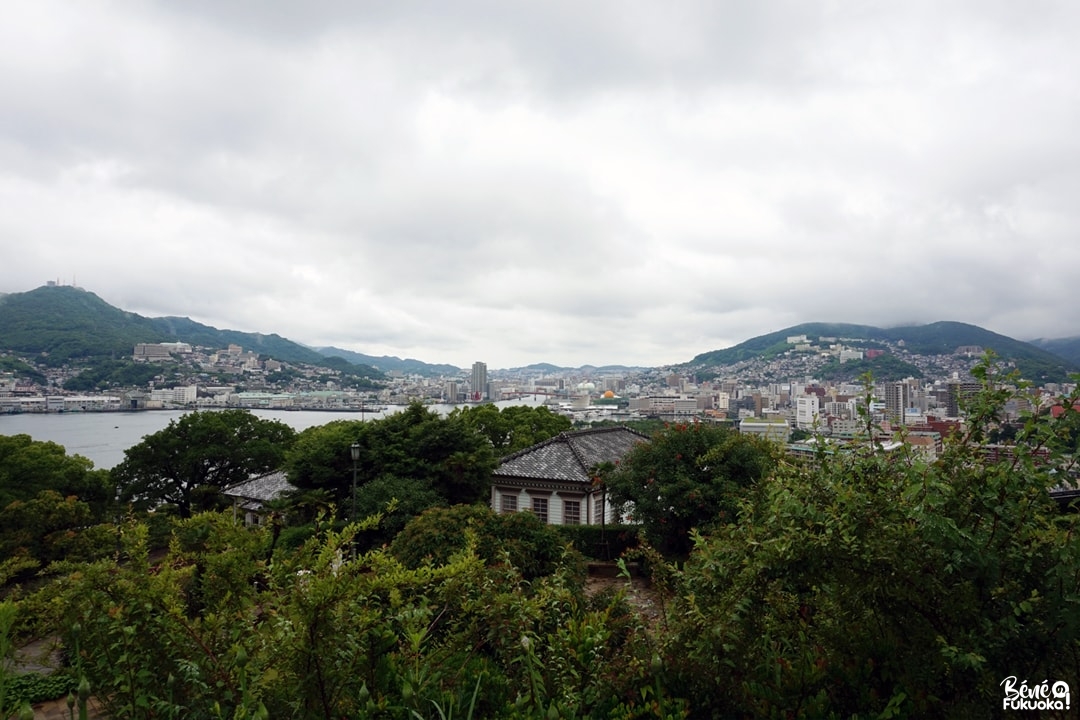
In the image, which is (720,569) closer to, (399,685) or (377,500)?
(399,685)

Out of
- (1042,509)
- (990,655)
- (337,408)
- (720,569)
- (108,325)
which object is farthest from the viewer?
(108,325)

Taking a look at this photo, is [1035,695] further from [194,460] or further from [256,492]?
[194,460]

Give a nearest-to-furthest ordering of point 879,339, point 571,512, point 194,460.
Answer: point 571,512 < point 194,460 < point 879,339

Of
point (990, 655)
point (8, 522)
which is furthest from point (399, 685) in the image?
point (8, 522)

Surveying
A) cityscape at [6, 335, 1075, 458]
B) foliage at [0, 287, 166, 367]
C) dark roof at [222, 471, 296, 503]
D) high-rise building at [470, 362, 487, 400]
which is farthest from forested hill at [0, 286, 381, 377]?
dark roof at [222, 471, 296, 503]

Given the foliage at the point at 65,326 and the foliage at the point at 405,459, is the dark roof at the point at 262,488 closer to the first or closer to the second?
the foliage at the point at 405,459

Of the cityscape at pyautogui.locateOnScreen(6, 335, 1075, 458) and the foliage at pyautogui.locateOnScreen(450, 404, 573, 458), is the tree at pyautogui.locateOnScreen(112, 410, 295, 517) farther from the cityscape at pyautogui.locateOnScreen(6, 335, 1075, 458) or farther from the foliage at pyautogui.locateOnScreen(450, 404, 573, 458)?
the foliage at pyautogui.locateOnScreen(450, 404, 573, 458)

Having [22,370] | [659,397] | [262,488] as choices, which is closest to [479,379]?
[659,397]
